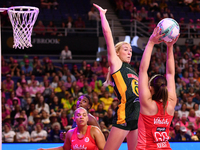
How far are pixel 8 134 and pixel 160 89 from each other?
22.6ft

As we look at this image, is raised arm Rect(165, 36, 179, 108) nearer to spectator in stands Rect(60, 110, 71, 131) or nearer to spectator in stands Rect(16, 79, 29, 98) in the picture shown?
spectator in stands Rect(60, 110, 71, 131)

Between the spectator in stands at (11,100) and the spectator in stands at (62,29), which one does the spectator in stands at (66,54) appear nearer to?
the spectator in stands at (62,29)

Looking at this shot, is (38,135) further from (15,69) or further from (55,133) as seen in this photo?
(15,69)

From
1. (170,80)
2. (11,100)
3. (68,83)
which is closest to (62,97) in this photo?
(68,83)

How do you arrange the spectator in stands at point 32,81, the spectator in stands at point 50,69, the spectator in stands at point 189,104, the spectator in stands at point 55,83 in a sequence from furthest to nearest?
the spectator in stands at point 50,69
the spectator in stands at point 55,83
the spectator in stands at point 32,81
the spectator in stands at point 189,104

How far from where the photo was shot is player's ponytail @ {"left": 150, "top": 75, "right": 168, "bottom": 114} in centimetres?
304

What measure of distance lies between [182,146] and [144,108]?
5030 mm

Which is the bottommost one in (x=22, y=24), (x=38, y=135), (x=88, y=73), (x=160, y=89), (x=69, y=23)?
(x=38, y=135)

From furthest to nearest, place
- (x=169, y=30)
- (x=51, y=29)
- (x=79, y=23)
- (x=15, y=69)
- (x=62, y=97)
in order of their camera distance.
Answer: (x=79, y=23) < (x=51, y=29) < (x=15, y=69) < (x=62, y=97) < (x=169, y=30)

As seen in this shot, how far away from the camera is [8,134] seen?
8992 millimetres

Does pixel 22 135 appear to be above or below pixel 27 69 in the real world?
below

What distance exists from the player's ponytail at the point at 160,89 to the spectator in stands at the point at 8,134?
265 inches

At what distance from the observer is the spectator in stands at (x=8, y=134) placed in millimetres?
8914

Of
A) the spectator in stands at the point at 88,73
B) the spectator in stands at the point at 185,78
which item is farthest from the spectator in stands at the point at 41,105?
the spectator in stands at the point at 185,78
